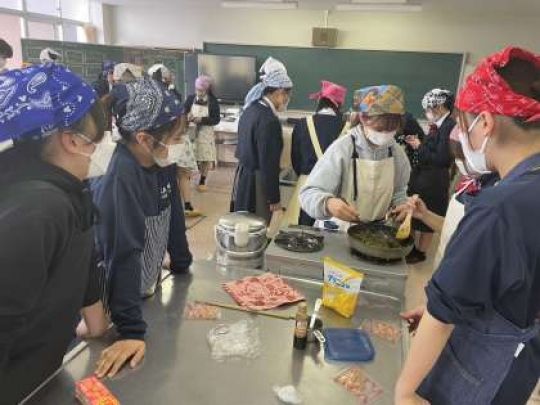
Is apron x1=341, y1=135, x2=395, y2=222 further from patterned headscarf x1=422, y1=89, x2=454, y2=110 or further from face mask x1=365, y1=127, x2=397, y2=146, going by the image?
patterned headscarf x1=422, y1=89, x2=454, y2=110

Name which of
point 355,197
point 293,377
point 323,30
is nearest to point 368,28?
point 323,30

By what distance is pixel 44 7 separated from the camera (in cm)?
592

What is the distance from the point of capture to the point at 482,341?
818 mm

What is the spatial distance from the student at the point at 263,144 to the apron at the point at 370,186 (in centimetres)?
121

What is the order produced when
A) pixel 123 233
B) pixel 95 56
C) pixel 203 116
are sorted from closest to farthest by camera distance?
1. pixel 123 233
2. pixel 203 116
3. pixel 95 56

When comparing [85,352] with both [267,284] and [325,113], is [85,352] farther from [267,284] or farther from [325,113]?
[325,113]

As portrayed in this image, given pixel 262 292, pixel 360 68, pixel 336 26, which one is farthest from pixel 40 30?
pixel 262 292

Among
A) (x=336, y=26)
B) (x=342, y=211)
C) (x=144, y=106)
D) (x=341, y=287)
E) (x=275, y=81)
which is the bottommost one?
(x=341, y=287)

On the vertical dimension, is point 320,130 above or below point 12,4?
below

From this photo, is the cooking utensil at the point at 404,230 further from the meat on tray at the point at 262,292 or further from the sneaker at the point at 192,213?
the sneaker at the point at 192,213

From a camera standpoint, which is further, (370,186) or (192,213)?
(192,213)

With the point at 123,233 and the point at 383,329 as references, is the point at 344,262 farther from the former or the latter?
the point at 123,233

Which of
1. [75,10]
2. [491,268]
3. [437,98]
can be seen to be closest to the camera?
[491,268]

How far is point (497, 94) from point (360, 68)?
18.4 feet
